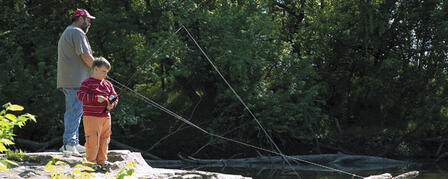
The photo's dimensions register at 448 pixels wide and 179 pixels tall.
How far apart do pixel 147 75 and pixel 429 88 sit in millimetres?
7514

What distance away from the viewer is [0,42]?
45.8 ft

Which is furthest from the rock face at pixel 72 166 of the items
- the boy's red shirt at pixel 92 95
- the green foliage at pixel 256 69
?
the green foliage at pixel 256 69

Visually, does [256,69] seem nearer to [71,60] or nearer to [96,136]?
[71,60]

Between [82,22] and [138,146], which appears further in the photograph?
[138,146]

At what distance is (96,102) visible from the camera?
5.41 meters

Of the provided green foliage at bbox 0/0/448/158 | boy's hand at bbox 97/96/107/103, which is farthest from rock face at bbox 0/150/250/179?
green foliage at bbox 0/0/448/158

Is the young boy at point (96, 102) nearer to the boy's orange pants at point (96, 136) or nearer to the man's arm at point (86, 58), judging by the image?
the boy's orange pants at point (96, 136)

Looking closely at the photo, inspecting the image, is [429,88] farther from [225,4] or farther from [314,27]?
[225,4]

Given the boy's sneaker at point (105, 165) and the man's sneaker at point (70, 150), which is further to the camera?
the man's sneaker at point (70, 150)

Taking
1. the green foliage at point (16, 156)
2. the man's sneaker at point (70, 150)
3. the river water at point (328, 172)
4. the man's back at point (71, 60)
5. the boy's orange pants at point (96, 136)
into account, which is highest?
the man's back at point (71, 60)

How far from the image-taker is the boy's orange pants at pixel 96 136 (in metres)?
5.46

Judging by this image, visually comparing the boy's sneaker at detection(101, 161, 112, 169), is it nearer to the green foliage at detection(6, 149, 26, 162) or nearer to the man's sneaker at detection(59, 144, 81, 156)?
the man's sneaker at detection(59, 144, 81, 156)

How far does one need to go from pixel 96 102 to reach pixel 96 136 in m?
0.34

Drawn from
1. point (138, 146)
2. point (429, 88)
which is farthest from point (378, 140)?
point (138, 146)
